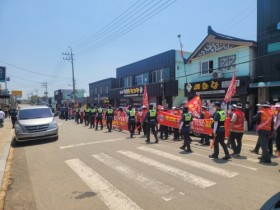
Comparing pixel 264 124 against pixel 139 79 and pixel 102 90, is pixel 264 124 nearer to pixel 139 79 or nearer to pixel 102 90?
pixel 139 79

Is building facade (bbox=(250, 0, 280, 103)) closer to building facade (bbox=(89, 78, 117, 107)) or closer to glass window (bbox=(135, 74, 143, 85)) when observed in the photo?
glass window (bbox=(135, 74, 143, 85))

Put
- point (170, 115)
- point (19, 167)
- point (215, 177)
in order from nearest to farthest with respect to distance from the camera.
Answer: point (215, 177), point (19, 167), point (170, 115)

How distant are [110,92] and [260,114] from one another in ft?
99.7

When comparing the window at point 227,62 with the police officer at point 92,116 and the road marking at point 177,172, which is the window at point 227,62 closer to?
the police officer at point 92,116

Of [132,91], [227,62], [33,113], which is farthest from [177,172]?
[132,91]

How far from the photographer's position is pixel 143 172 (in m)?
6.54

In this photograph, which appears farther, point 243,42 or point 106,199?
point 243,42

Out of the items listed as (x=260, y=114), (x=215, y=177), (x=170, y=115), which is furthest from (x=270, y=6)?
(x=215, y=177)

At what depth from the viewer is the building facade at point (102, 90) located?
39.2 meters

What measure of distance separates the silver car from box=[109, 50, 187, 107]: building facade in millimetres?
11126

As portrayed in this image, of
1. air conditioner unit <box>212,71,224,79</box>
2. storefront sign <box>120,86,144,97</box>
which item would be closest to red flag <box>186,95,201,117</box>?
air conditioner unit <box>212,71,224,79</box>

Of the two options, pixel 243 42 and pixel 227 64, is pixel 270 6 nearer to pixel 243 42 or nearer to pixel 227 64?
pixel 243 42

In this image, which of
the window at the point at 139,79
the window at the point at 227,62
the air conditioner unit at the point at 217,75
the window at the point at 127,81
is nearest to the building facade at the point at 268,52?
the window at the point at 227,62

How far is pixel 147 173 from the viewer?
6.44 meters
